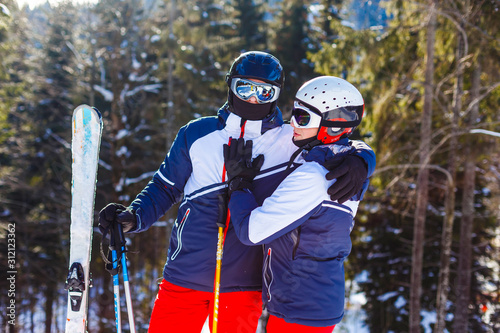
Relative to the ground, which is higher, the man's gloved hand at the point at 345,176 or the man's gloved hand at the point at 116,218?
the man's gloved hand at the point at 345,176

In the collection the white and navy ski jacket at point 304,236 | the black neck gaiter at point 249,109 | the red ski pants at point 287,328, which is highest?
the black neck gaiter at point 249,109

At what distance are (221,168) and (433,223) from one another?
12.7m

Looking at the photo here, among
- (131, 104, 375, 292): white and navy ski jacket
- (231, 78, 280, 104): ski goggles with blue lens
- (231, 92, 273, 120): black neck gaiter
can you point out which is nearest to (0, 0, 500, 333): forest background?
(231, 78, 280, 104): ski goggles with blue lens

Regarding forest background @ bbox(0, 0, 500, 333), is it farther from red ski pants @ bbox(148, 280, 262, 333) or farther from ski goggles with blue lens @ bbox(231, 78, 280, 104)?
red ski pants @ bbox(148, 280, 262, 333)

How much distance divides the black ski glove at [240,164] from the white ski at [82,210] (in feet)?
3.14

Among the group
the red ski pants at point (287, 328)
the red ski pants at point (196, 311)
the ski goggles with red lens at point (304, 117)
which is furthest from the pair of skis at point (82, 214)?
the ski goggles with red lens at point (304, 117)

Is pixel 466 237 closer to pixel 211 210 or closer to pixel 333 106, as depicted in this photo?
pixel 333 106

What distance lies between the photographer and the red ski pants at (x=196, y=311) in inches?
97.3

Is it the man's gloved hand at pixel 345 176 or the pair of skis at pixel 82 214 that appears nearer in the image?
the man's gloved hand at pixel 345 176

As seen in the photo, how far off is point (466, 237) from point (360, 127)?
147 inches

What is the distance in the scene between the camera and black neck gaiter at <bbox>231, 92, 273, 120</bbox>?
8.43 ft

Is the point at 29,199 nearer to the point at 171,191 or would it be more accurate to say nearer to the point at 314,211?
the point at 171,191

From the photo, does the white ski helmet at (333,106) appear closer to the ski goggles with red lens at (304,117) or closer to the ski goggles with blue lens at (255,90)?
the ski goggles with red lens at (304,117)

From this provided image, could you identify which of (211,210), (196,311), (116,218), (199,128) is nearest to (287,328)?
(196,311)
